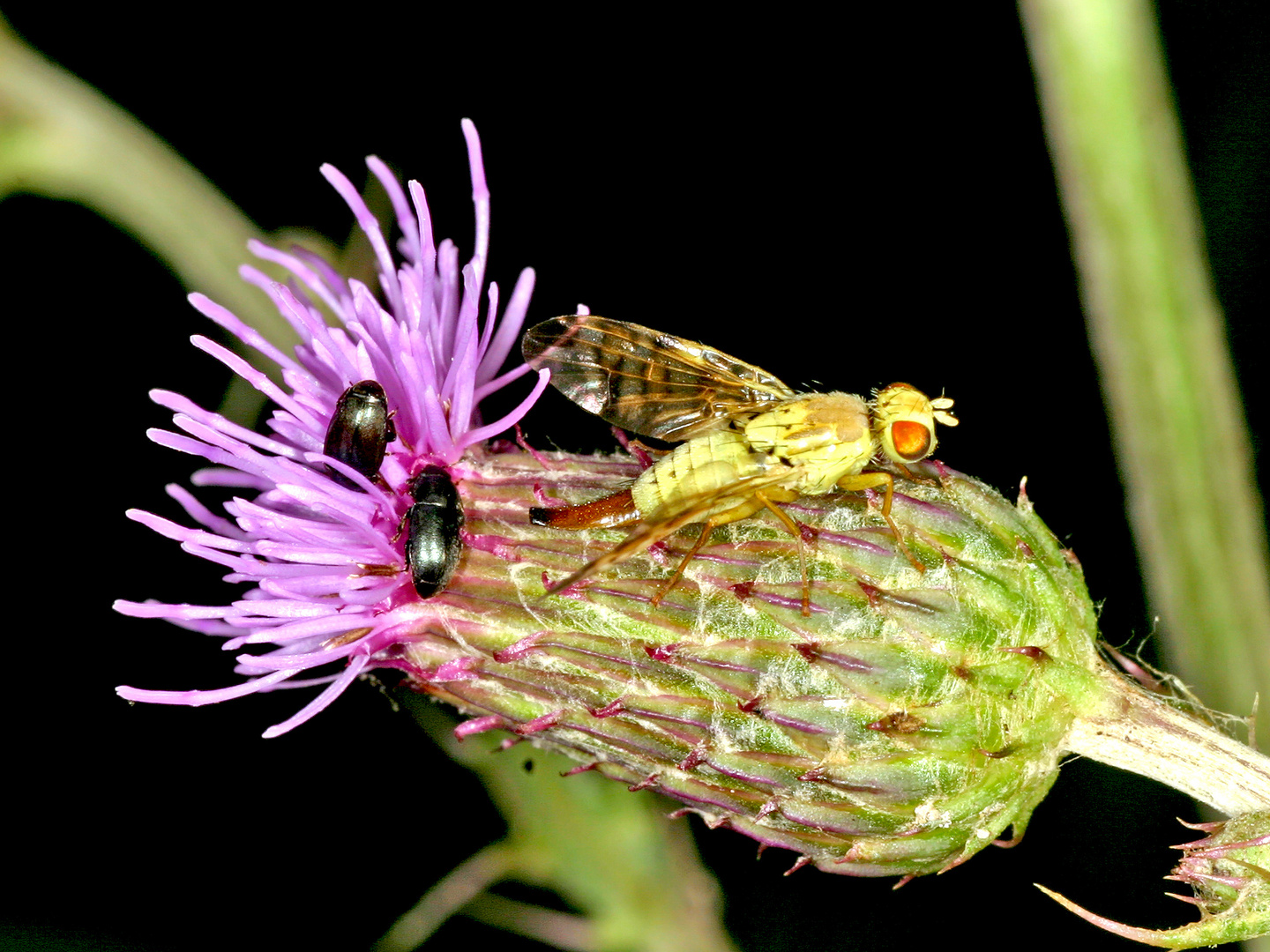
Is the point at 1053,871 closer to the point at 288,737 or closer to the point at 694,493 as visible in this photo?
the point at 694,493

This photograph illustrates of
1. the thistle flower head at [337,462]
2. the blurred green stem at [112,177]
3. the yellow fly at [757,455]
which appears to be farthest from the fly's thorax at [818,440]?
the blurred green stem at [112,177]

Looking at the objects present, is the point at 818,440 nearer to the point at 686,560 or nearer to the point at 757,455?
the point at 757,455

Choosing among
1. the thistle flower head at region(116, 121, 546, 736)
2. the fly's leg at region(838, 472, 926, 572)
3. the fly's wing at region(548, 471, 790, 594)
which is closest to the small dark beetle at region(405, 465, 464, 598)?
the thistle flower head at region(116, 121, 546, 736)

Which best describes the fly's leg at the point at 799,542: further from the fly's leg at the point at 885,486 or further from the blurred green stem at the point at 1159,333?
the blurred green stem at the point at 1159,333

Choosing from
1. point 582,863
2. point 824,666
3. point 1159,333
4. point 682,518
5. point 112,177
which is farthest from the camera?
point 112,177

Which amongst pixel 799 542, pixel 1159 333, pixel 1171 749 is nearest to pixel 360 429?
pixel 799 542

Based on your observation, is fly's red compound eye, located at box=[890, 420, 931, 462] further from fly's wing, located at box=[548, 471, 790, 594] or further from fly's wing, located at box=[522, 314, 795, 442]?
fly's wing, located at box=[522, 314, 795, 442]
